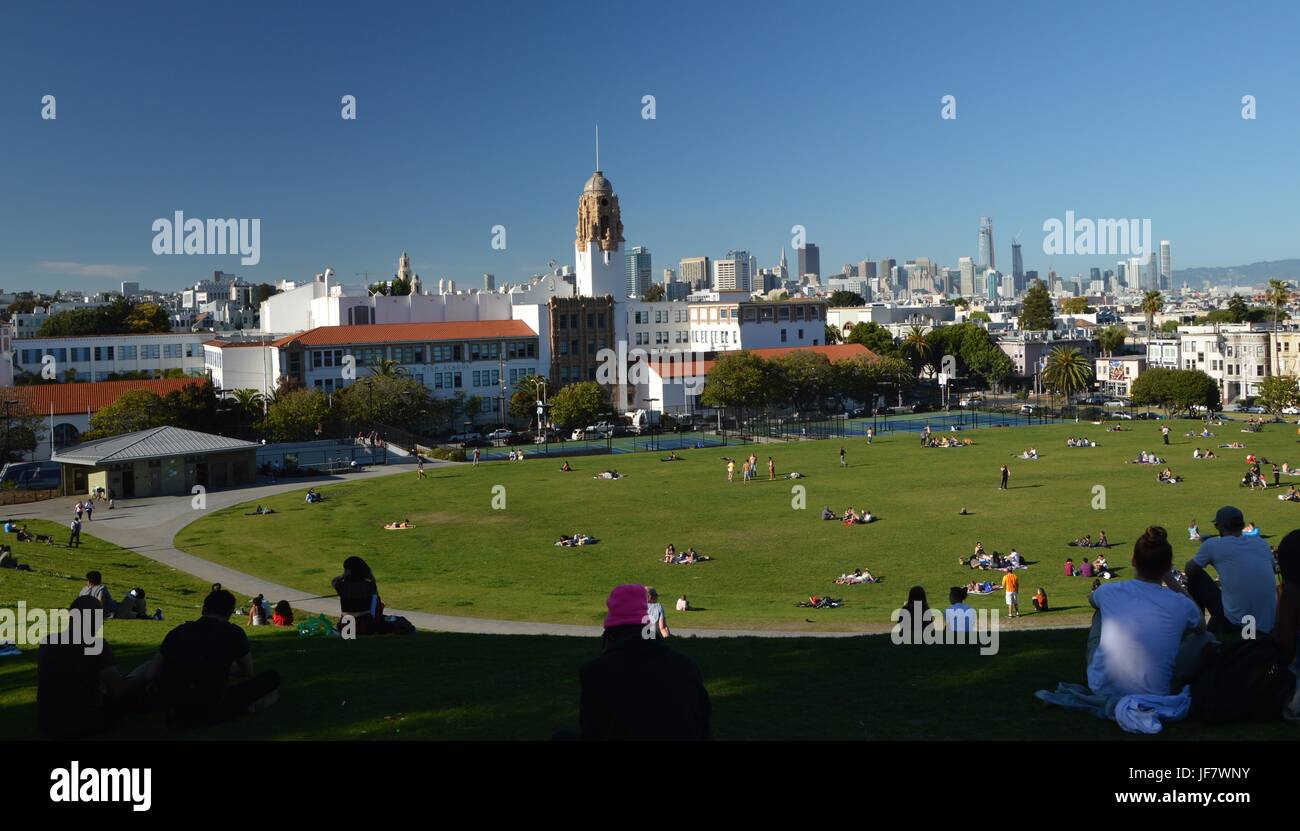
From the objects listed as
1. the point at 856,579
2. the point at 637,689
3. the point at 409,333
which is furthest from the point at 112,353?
the point at 637,689

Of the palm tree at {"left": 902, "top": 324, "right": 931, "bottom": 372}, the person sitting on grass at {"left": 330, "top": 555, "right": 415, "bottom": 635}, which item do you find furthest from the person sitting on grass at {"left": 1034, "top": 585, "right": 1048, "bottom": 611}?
the palm tree at {"left": 902, "top": 324, "right": 931, "bottom": 372}

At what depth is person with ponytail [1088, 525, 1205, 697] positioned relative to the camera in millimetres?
9492

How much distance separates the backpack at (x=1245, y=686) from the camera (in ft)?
30.9

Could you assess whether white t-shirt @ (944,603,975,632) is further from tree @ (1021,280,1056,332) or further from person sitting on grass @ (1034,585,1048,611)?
tree @ (1021,280,1056,332)

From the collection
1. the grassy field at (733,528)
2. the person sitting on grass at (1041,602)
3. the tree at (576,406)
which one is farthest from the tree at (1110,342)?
the person sitting on grass at (1041,602)

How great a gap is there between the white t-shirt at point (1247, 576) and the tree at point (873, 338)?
113702 mm

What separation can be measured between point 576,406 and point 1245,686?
81.2m

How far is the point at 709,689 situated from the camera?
491 inches

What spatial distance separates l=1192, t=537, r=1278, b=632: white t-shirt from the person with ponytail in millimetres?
3125

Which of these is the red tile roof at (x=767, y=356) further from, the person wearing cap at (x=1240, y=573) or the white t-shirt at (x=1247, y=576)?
the white t-shirt at (x=1247, y=576)

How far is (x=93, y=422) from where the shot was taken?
68938 millimetres

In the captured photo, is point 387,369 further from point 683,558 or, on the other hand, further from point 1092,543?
point 1092,543
